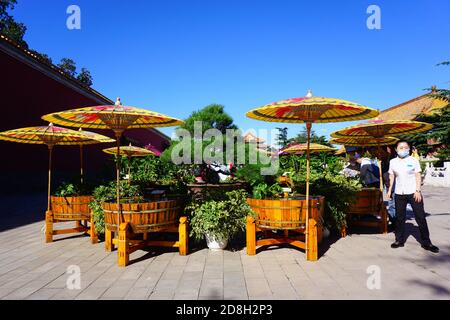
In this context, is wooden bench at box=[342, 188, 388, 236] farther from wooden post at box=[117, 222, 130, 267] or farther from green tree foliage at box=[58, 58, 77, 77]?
green tree foliage at box=[58, 58, 77, 77]

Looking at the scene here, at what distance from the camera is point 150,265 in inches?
156

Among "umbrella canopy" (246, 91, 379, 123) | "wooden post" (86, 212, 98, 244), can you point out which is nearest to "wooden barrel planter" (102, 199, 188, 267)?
"wooden post" (86, 212, 98, 244)

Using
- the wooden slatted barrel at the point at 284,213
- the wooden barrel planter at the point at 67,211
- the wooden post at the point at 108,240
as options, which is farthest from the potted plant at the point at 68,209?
the wooden slatted barrel at the point at 284,213

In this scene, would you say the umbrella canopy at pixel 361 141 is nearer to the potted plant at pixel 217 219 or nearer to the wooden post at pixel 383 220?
the wooden post at pixel 383 220

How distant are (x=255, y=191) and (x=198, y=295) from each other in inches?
73.4

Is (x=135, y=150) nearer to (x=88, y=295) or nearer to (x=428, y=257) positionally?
(x=88, y=295)

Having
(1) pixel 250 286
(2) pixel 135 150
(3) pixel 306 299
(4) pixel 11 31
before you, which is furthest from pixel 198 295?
(4) pixel 11 31

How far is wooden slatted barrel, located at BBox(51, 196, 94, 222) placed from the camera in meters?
5.14

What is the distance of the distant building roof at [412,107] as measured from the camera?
2495 cm

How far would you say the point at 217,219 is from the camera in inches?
173

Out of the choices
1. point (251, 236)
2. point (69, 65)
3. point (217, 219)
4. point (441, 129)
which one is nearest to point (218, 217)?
point (217, 219)

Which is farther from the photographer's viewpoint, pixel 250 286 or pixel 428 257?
pixel 428 257

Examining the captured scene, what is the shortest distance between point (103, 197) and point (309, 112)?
3.31m

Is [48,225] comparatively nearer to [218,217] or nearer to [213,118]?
[218,217]
